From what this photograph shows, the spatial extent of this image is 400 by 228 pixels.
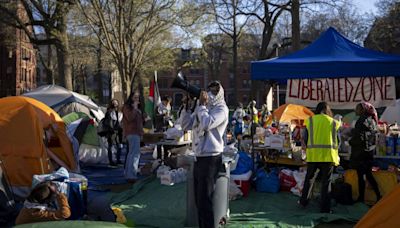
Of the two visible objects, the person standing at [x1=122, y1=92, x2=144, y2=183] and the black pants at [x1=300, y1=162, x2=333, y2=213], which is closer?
the black pants at [x1=300, y1=162, x2=333, y2=213]

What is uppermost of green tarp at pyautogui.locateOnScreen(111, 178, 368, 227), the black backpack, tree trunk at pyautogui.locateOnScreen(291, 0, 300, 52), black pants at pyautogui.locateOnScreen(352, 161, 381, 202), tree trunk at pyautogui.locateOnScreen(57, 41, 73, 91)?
tree trunk at pyautogui.locateOnScreen(291, 0, 300, 52)

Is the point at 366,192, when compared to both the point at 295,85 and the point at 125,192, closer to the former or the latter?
the point at 295,85

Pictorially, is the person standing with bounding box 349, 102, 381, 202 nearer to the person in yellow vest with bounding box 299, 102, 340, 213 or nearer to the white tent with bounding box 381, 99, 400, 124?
the person in yellow vest with bounding box 299, 102, 340, 213

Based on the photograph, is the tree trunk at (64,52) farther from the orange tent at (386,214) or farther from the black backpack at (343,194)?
the orange tent at (386,214)

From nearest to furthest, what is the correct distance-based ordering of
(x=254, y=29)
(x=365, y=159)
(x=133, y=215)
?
(x=133, y=215), (x=365, y=159), (x=254, y=29)

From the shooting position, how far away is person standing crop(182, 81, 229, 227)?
5.70 m

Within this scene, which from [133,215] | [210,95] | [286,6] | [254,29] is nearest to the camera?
[210,95]

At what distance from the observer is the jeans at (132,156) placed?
1002 cm

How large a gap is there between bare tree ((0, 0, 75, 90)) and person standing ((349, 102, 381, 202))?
15.6 m

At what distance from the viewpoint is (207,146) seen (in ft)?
18.7

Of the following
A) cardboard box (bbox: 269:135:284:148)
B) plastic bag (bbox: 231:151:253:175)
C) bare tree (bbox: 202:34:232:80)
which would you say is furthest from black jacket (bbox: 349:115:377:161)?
bare tree (bbox: 202:34:232:80)

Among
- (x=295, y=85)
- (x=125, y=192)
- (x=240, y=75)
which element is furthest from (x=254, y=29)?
(x=240, y=75)

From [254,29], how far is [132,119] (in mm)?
31723

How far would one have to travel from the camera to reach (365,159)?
7.78 meters
